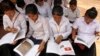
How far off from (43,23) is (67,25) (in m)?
0.26

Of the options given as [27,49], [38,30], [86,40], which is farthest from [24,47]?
[86,40]

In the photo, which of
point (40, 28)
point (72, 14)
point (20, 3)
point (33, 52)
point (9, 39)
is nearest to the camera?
point (33, 52)

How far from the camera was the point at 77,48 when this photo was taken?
2.40 meters

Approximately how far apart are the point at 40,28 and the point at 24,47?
0.95 ft

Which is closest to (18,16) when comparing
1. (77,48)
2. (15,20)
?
(15,20)

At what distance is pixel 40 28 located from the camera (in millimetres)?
2467

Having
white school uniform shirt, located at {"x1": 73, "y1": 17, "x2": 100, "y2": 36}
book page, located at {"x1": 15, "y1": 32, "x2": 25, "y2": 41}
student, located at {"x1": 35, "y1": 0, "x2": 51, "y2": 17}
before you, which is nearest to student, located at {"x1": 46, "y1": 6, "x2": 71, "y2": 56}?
white school uniform shirt, located at {"x1": 73, "y1": 17, "x2": 100, "y2": 36}

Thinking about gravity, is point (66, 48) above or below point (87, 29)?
below

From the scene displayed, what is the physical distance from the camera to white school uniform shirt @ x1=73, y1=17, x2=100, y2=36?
8.09ft

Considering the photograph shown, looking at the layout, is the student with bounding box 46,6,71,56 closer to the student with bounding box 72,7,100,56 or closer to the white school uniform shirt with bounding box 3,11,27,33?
the student with bounding box 72,7,100,56

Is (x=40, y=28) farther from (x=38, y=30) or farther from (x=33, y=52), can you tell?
(x=33, y=52)

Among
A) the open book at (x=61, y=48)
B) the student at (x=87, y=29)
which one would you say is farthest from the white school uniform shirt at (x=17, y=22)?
the student at (x=87, y=29)

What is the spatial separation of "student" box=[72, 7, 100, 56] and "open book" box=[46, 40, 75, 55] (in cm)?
14

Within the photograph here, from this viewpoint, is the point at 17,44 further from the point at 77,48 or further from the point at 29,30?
the point at 77,48
